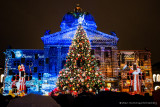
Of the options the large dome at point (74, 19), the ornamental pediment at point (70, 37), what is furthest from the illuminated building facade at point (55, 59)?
the large dome at point (74, 19)

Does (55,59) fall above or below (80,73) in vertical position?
above

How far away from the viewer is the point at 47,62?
144ft

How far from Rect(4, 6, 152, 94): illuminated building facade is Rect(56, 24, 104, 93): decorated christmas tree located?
46.9 feet

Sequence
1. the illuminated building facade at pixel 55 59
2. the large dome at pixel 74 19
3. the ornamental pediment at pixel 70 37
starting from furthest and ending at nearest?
1. the large dome at pixel 74 19
2. the ornamental pediment at pixel 70 37
3. the illuminated building facade at pixel 55 59

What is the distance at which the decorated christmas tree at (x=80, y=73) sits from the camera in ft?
89.5

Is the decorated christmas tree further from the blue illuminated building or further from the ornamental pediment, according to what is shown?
the ornamental pediment

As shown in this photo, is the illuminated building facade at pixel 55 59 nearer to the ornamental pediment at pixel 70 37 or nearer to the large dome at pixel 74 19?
the ornamental pediment at pixel 70 37

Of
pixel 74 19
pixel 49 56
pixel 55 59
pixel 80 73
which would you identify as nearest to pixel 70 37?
pixel 55 59

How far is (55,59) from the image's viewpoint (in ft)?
145

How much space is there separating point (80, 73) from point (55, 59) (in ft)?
56.9

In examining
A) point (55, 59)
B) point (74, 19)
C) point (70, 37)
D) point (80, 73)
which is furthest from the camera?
point (74, 19)

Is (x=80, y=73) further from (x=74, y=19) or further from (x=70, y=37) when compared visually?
(x=74, y=19)

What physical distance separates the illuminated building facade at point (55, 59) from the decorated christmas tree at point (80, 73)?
1429 cm

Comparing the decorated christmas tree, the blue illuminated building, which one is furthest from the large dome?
the decorated christmas tree
